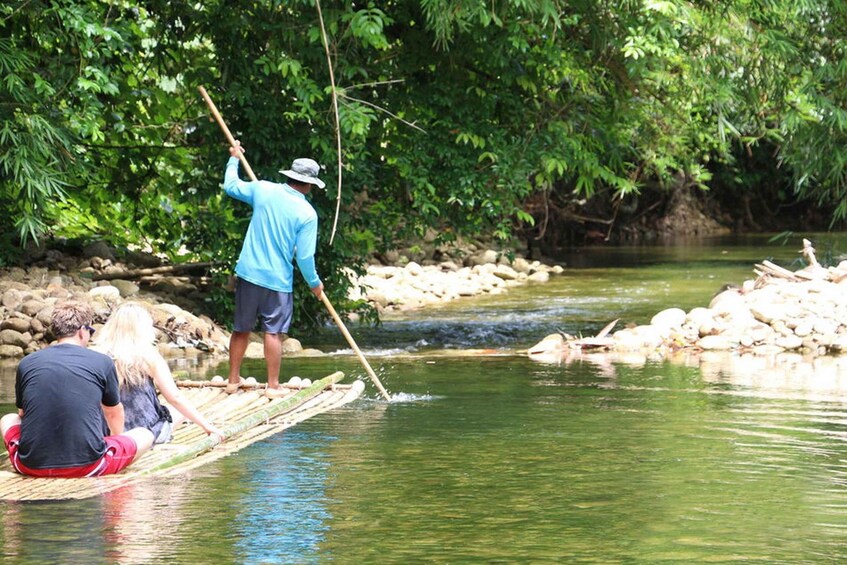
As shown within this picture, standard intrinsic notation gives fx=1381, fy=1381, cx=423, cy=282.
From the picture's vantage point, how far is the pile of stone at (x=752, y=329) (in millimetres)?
13922

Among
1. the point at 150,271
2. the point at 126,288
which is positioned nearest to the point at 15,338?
the point at 126,288

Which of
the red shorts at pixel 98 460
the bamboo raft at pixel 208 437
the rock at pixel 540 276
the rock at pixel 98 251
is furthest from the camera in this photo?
the rock at pixel 540 276

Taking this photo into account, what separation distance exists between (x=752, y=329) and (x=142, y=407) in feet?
26.8

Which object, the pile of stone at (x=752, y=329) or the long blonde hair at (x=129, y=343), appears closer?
the long blonde hair at (x=129, y=343)

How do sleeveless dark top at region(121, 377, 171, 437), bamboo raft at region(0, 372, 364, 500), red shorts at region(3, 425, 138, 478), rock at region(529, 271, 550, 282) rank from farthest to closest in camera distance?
rock at region(529, 271, 550, 282), sleeveless dark top at region(121, 377, 171, 437), red shorts at region(3, 425, 138, 478), bamboo raft at region(0, 372, 364, 500)

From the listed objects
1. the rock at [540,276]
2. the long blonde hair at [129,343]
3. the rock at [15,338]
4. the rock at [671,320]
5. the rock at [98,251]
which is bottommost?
the rock at [15,338]

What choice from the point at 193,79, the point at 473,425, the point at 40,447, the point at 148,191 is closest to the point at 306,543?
the point at 40,447

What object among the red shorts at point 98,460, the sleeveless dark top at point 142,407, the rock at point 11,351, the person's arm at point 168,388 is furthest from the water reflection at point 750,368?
the red shorts at point 98,460

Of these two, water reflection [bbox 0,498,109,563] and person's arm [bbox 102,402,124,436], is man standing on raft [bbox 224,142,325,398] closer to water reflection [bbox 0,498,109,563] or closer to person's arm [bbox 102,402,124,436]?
person's arm [bbox 102,402,124,436]

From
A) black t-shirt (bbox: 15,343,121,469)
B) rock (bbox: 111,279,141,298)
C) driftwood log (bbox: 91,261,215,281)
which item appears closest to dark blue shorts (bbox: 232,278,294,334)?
black t-shirt (bbox: 15,343,121,469)

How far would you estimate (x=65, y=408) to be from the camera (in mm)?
6809

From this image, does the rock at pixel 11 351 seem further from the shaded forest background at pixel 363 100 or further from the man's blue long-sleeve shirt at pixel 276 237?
the man's blue long-sleeve shirt at pixel 276 237

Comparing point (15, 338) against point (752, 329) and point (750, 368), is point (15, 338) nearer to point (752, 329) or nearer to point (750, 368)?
point (750, 368)

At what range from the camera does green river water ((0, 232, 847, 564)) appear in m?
5.81
